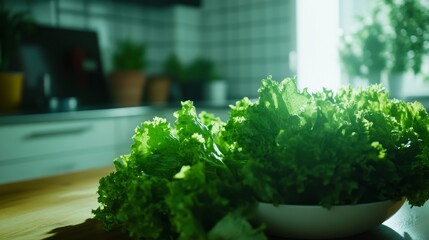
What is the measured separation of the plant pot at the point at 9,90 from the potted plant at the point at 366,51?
1918mm

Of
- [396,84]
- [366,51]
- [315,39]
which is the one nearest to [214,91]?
[315,39]

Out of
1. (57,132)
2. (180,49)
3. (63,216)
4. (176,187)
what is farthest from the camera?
(180,49)

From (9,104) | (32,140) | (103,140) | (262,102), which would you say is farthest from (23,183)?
(9,104)

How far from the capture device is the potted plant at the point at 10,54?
262cm

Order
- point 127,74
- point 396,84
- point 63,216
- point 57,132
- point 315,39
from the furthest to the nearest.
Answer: point 315,39
point 127,74
point 396,84
point 57,132
point 63,216

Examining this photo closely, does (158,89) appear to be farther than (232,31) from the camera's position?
No

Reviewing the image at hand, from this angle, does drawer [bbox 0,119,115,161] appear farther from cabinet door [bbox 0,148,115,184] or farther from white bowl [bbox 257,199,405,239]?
white bowl [bbox 257,199,405,239]

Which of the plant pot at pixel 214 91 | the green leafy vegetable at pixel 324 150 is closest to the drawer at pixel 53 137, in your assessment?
the plant pot at pixel 214 91

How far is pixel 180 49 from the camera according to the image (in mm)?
3564

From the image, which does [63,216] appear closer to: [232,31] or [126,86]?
[126,86]

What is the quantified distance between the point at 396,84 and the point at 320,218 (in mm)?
2345

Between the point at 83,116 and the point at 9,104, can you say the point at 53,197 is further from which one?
the point at 9,104

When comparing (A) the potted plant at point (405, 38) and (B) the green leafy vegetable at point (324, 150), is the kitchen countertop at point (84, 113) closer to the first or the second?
(A) the potted plant at point (405, 38)

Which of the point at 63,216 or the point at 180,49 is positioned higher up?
the point at 180,49
